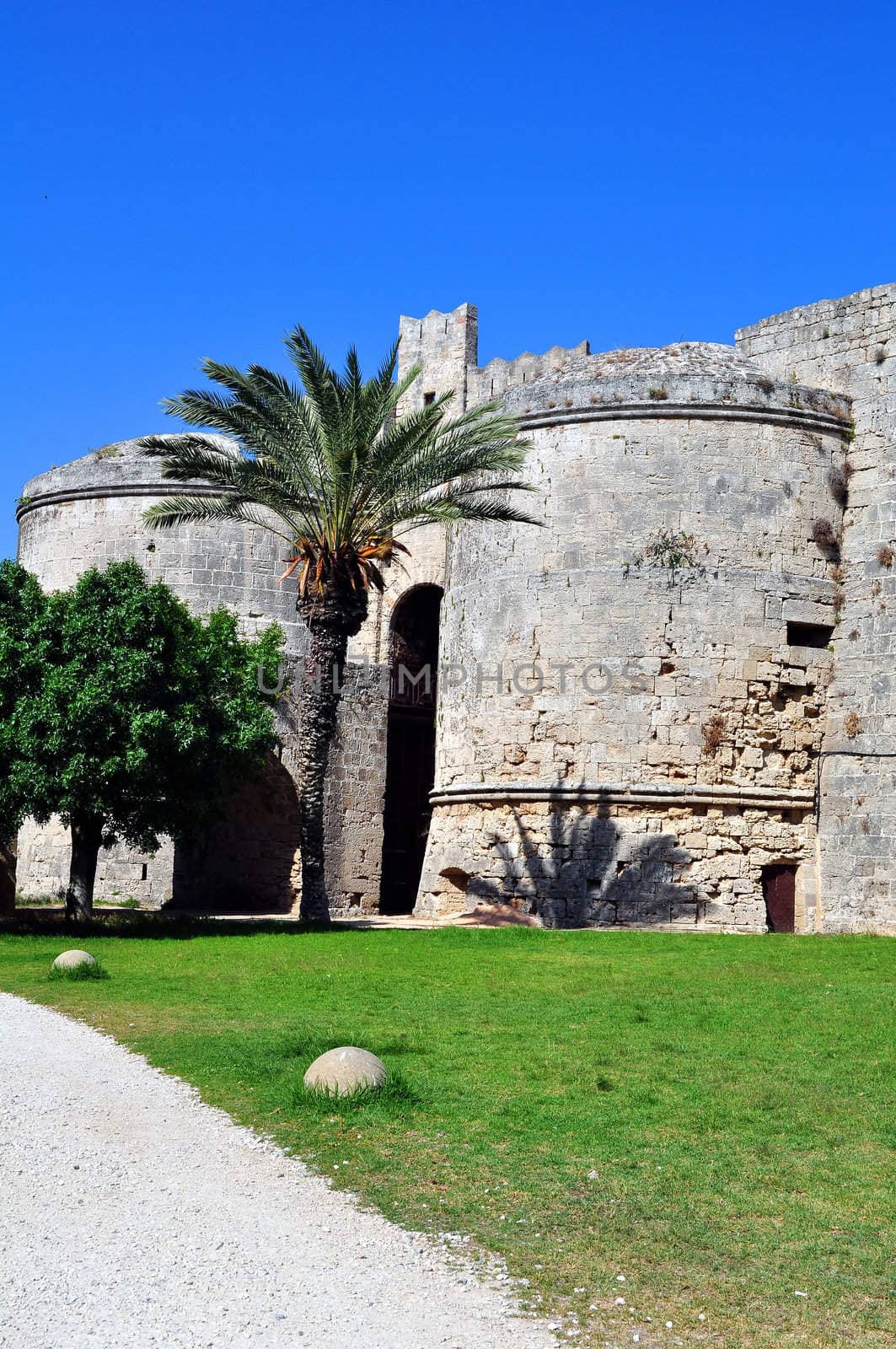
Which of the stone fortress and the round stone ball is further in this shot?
the stone fortress

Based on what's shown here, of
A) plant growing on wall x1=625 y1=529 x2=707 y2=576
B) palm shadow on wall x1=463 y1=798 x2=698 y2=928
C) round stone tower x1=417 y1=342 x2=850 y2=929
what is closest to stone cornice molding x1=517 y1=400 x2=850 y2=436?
round stone tower x1=417 y1=342 x2=850 y2=929

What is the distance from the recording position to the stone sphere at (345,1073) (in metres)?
7.55

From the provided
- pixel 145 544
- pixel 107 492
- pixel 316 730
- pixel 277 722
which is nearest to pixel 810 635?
pixel 316 730

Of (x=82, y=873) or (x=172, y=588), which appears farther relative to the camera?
(x=172, y=588)

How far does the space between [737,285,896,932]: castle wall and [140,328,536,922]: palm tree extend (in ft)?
16.9

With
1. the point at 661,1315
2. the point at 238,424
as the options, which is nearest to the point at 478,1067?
the point at 661,1315

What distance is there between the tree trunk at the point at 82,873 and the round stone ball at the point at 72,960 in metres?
5.39

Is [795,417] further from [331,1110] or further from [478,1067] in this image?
[331,1110]

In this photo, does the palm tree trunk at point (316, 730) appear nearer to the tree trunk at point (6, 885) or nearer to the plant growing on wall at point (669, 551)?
the plant growing on wall at point (669, 551)

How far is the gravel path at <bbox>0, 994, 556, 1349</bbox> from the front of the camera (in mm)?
4477

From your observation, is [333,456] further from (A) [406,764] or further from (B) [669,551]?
(A) [406,764]

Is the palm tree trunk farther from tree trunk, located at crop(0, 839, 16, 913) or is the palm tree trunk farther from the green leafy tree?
tree trunk, located at crop(0, 839, 16, 913)

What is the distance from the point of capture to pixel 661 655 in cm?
2005

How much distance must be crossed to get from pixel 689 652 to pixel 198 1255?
51.3 feet
